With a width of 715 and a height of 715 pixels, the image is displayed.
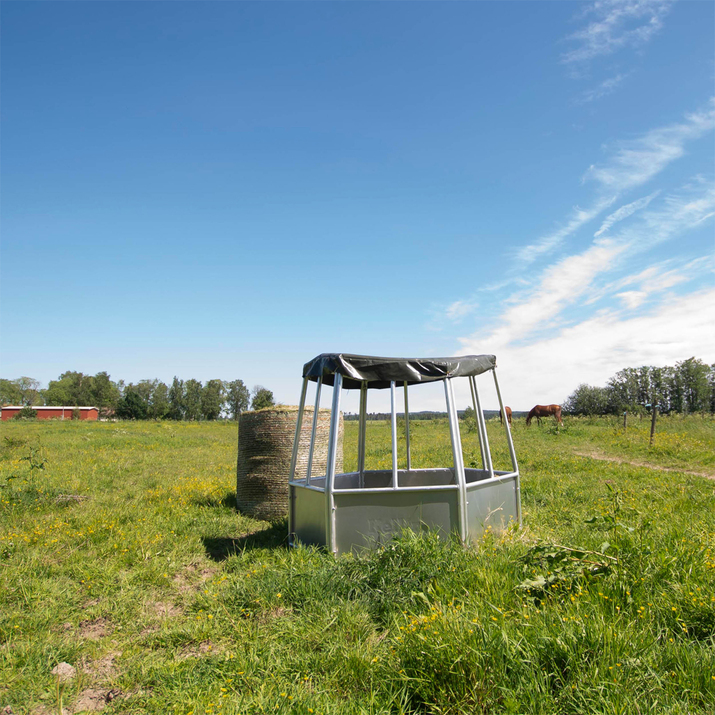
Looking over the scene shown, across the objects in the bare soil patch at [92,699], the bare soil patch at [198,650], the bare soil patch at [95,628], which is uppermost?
the bare soil patch at [198,650]

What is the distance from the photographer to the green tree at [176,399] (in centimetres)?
10200

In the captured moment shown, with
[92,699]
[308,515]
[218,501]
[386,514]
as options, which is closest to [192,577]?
[308,515]

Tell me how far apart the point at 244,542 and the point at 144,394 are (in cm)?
11798

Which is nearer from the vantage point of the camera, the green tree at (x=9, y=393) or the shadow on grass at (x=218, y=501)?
the shadow on grass at (x=218, y=501)

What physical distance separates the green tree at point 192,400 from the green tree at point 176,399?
898 mm

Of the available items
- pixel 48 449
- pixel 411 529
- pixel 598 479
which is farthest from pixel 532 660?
pixel 48 449

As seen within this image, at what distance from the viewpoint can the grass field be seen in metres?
2.71

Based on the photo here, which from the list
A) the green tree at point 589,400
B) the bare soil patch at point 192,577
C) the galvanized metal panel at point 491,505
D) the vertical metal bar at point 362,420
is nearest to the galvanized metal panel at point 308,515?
the bare soil patch at point 192,577

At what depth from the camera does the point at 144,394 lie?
114062 millimetres

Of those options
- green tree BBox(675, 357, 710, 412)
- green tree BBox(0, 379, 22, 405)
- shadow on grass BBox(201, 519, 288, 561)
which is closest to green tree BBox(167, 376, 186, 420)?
green tree BBox(0, 379, 22, 405)

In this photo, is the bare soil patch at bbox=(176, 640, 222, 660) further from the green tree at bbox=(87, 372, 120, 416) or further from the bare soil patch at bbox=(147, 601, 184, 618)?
the green tree at bbox=(87, 372, 120, 416)

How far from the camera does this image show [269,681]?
3.04 m

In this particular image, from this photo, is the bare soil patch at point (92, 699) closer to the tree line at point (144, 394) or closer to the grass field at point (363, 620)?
the grass field at point (363, 620)

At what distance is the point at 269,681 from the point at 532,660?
5.19 feet
